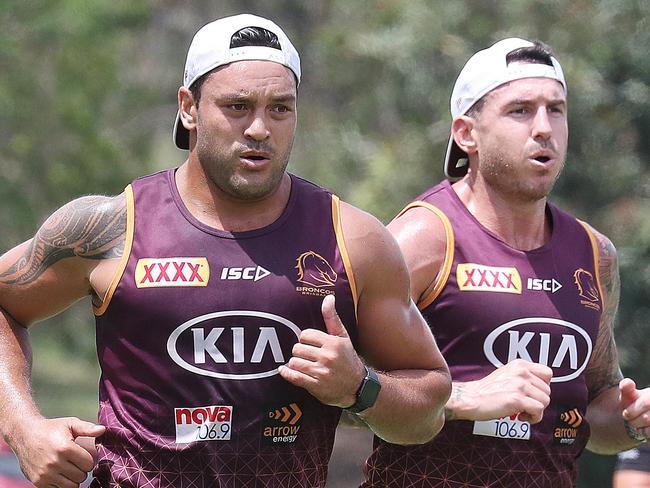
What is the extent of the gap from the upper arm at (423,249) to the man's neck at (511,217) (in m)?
0.26

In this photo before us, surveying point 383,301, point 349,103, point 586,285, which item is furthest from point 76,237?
point 349,103

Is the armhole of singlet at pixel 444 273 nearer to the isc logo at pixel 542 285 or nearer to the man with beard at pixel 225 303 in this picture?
the isc logo at pixel 542 285

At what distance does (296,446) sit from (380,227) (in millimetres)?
800

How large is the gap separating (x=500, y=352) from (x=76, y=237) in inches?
70.7

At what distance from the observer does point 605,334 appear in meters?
5.93

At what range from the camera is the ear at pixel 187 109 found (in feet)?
16.2

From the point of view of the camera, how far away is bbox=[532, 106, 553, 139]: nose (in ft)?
18.8

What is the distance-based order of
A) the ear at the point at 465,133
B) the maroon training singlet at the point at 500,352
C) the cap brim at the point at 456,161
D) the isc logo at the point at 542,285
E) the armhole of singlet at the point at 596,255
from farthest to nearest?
the cap brim at the point at 456,161 < the ear at the point at 465,133 < the armhole of singlet at the point at 596,255 < the isc logo at the point at 542,285 < the maroon training singlet at the point at 500,352

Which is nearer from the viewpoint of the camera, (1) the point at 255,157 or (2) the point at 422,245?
(1) the point at 255,157

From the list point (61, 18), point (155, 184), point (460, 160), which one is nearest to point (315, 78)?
point (61, 18)

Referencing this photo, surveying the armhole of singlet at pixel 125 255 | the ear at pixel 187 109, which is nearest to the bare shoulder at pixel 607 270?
the ear at pixel 187 109

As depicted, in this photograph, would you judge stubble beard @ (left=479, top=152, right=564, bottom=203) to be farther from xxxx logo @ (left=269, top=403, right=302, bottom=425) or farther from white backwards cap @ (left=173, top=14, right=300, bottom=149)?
xxxx logo @ (left=269, top=403, right=302, bottom=425)

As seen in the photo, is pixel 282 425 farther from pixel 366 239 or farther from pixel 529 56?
pixel 529 56

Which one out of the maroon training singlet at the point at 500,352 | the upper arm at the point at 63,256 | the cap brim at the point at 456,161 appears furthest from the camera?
the cap brim at the point at 456,161
